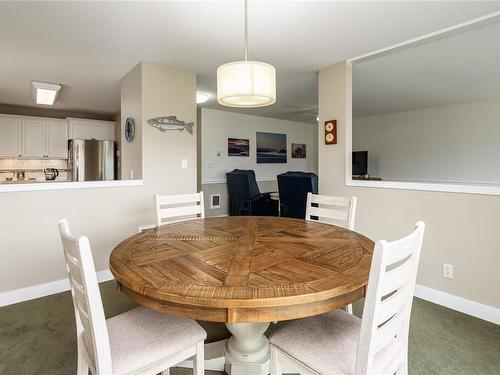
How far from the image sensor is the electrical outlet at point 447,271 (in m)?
2.36

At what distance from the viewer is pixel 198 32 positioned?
7.91 feet

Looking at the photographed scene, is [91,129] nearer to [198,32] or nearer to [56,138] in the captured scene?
[56,138]

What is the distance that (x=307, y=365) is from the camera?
3.47 ft

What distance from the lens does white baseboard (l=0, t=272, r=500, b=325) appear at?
7.11 feet

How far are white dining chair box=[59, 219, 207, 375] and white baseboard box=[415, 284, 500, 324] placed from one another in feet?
7.09

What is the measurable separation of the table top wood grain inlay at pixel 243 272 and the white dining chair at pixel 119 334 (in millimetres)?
146

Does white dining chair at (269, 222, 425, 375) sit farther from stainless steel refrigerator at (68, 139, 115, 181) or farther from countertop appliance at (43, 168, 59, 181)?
countertop appliance at (43, 168, 59, 181)

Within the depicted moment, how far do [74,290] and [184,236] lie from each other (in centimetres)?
65

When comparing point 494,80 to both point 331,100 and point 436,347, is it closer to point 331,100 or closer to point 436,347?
point 331,100

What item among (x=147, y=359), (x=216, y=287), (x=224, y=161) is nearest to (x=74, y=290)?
(x=147, y=359)

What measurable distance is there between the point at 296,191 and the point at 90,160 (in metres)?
3.81

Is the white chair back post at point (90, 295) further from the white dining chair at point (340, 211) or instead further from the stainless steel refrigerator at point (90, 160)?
the stainless steel refrigerator at point (90, 160)

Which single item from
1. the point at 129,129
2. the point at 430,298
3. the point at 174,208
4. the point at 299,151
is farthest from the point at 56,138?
the point at 430,298

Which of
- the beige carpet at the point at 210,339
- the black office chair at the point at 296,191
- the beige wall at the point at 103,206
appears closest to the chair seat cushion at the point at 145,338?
the beige carpet at the point at 210,339
